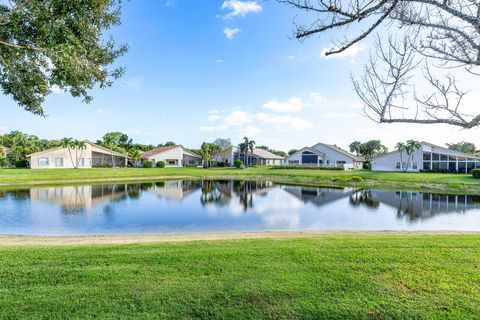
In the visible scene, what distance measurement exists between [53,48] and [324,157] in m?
60.4

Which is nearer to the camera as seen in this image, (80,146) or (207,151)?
(80,146)

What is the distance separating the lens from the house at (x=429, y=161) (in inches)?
1834

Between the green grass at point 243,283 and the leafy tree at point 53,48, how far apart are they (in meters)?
3.65

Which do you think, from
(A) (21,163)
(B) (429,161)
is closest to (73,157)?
Result: (A) (21,163)

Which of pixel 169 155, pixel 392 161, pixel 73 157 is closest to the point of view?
pixel 73 157

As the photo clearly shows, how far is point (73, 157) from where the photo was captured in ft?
174

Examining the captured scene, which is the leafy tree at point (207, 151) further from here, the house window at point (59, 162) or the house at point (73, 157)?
the house window at point (59, 162)

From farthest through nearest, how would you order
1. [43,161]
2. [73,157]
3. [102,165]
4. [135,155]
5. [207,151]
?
[207,151], [135,155], [102,165], [73,157], [43,161]

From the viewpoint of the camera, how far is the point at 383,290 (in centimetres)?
462

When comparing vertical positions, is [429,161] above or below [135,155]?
below

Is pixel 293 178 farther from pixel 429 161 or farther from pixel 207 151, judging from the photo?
pixel 207 151

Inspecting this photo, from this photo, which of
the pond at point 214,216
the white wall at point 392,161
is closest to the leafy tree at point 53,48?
the pond at point 214,216

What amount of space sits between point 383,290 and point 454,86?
3.20 m

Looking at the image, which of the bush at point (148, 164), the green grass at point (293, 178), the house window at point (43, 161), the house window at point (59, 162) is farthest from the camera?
the bush at point (148, 164)
